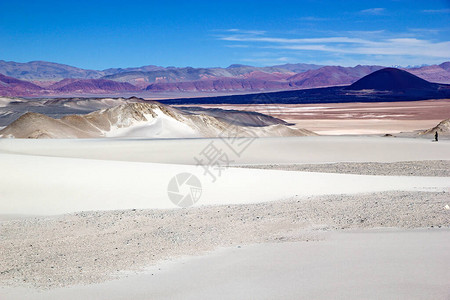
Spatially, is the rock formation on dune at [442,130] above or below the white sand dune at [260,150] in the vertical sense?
below

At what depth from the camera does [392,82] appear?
6777 inches

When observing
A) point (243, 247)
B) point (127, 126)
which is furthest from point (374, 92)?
point (243, 247)

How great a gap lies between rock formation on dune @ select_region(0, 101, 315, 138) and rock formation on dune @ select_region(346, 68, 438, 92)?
13441 centimetres

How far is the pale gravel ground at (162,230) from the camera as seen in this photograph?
4.81 metres

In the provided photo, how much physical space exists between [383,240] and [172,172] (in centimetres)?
645

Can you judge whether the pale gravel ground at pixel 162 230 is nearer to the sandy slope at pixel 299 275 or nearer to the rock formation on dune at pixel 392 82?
the sandy slope at pixel 299 275

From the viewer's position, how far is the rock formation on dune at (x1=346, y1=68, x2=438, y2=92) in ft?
539

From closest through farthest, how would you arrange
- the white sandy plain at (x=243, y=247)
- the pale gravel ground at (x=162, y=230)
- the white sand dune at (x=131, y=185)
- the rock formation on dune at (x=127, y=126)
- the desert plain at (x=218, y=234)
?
the white sandy plain at (x=243, y=247) < the desert plain at (x=218, y=234) < the pale gravel ground at (x=162, y=230) < the white sand dune at (x=131, y=185) < the rock formation on dune at (x=127, y=126)

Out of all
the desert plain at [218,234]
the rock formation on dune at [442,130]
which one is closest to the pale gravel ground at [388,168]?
the desert plain at [218,234]

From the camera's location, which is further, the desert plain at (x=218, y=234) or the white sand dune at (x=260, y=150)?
the white sand dune at (x=260, y=150)

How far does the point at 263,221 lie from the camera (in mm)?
6715

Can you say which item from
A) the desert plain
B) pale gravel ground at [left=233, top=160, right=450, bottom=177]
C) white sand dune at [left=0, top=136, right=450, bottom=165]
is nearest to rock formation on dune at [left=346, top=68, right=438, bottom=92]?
white sand dune at [left=0, top=136, right=450, bottom=165]

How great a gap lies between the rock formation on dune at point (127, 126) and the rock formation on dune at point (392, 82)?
441ft

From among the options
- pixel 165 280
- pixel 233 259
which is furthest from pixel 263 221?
pixel 165 280
